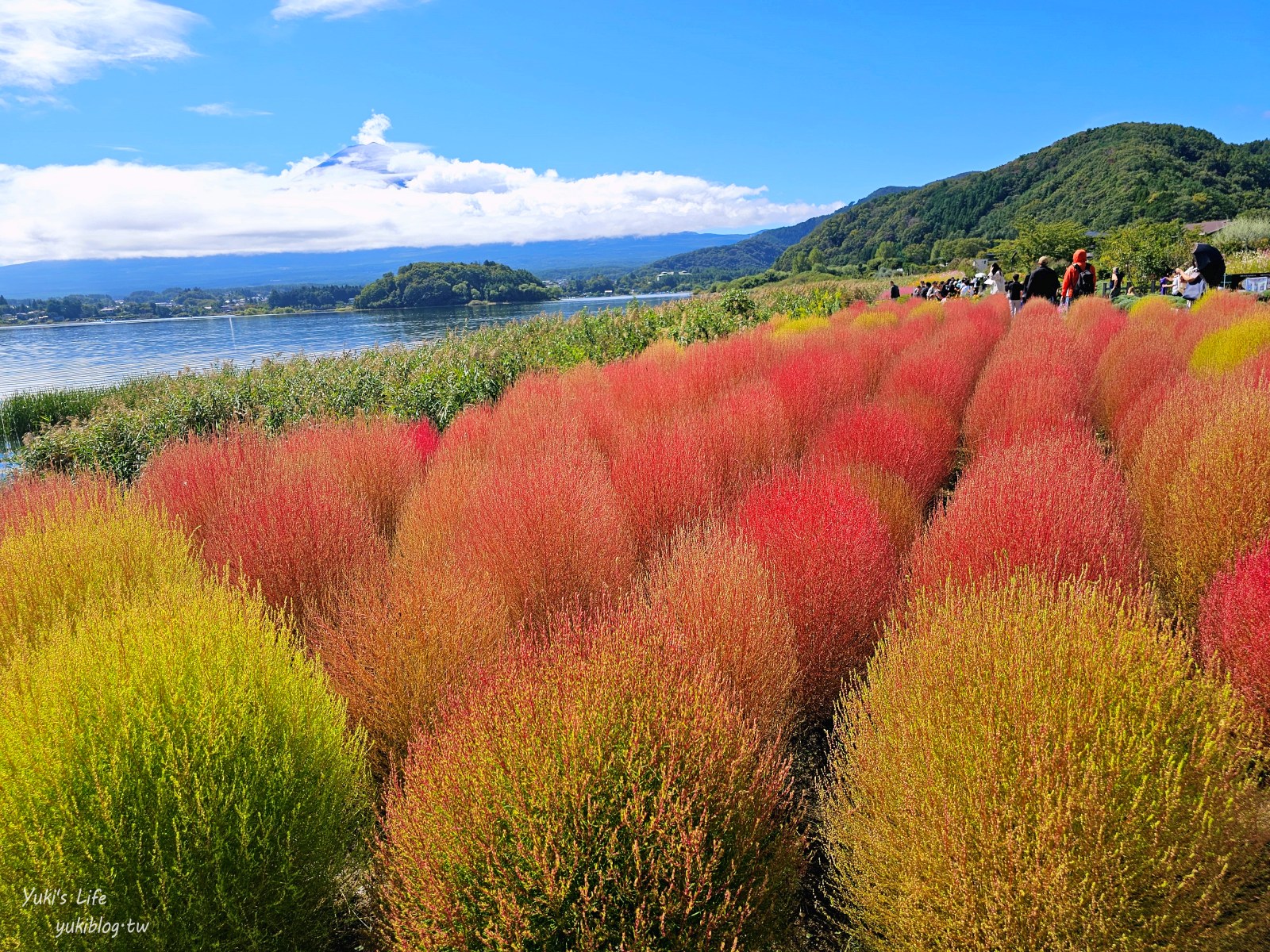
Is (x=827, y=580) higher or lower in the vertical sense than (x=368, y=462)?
lower

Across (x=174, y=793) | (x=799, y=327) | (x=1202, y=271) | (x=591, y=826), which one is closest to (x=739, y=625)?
(x=591, y=826)

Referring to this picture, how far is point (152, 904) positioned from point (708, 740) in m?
1.90

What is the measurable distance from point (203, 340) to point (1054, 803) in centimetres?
7409

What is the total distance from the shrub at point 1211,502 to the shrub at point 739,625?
2.83 meters

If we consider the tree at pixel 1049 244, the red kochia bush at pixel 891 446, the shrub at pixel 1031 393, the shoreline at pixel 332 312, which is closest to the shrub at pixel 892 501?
the red kochia bush at pixel 891 446

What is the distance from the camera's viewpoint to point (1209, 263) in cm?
1464

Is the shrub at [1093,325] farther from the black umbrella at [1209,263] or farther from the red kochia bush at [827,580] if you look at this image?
the red kochia bush at [827,580]

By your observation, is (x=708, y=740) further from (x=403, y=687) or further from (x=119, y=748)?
(x=119, y=748)

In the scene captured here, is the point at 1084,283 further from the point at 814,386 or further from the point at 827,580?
the point at 827,580

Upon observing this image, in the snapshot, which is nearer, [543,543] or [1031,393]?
[543,543]

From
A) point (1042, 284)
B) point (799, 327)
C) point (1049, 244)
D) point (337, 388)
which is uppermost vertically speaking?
point (1049, 244)

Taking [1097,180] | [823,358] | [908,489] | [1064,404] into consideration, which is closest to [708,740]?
[908,489]

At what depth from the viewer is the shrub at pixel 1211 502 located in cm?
418

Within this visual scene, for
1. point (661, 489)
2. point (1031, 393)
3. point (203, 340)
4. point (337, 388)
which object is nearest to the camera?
point (661, 489)
